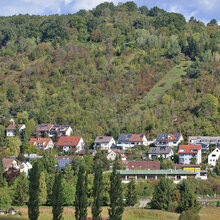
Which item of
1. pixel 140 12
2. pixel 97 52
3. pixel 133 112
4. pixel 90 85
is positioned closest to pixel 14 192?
pixel 133 112

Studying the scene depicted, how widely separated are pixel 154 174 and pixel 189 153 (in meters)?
7.47

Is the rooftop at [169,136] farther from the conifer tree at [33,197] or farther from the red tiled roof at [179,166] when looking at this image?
the conifer tree at [33,197]

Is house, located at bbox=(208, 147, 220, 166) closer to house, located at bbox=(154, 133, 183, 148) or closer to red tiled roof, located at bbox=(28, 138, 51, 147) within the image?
house, located at bbox=(154, 133, 183, 148)

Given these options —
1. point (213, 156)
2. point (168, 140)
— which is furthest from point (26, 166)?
point (213, 156)

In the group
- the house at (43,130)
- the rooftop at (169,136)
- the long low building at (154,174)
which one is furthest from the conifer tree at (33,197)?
the house at (43,130)

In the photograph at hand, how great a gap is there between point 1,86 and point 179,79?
33.9 metres

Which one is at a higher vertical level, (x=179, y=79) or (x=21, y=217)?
(x=179, y=79)

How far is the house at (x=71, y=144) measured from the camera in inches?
2667

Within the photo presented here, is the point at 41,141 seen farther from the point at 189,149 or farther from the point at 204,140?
the point at 204,140

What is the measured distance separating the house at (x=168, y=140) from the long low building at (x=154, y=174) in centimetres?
990

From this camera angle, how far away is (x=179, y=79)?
87.1m

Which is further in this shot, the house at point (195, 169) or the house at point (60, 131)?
the house at point (60, 131)

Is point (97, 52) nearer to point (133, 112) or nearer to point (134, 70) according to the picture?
point (134, 70)

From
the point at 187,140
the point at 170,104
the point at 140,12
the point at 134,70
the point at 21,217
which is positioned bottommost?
the point at 21,217
